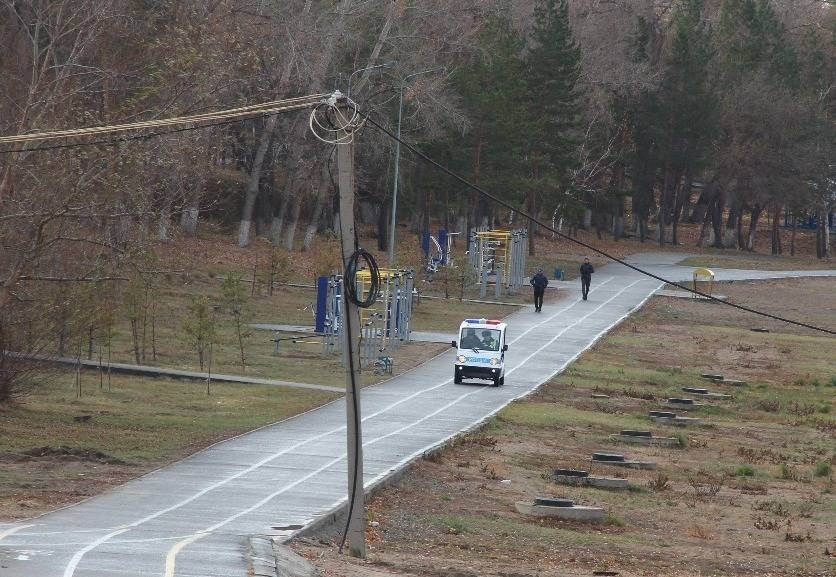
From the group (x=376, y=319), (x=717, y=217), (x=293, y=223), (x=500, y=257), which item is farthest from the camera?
(x=717, y=217)

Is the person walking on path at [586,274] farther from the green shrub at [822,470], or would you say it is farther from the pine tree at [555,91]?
the green shrub at [822,470]

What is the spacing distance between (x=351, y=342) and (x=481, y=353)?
2094 centimetres

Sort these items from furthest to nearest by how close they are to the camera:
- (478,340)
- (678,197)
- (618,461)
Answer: (678,197) < (478,340) < (618,461)

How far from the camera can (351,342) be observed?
63.2ft

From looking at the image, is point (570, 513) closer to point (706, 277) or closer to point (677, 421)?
point (677, 421)

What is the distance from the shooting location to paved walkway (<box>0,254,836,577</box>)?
16.4m

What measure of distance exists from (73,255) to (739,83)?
75.6m

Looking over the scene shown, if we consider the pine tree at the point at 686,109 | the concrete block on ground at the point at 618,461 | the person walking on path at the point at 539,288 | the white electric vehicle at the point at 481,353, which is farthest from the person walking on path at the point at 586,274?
the pine tree at the point at 686,109

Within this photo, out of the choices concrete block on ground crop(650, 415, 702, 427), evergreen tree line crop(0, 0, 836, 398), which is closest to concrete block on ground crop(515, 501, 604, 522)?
evergreen tree line crop(0, 0, 836, 398)

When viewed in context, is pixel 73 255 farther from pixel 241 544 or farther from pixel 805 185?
pixel 805 185

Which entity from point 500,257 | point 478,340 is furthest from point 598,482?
point 500,257

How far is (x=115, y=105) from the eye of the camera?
36.9 m

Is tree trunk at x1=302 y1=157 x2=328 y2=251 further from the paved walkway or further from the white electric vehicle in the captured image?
the white electric vehicle

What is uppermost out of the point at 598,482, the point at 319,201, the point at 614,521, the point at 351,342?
the point at 319,201
